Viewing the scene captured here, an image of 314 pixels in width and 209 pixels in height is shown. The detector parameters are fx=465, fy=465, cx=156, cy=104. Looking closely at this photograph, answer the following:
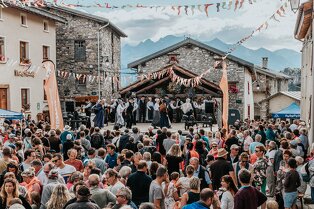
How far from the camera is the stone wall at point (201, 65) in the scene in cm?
3478

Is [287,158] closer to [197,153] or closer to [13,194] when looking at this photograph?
[197,153]

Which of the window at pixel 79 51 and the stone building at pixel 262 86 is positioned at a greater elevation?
the window at pixel 79 51

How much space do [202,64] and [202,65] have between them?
8 cm

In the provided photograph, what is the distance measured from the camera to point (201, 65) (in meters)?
35.8

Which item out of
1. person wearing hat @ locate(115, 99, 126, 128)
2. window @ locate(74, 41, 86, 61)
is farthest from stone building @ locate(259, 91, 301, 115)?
person wearing hat @ locate(115, 99, 126, 128)

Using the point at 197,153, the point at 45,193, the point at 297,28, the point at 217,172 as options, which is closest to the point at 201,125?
the point at 297,28

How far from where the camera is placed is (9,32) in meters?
29.4

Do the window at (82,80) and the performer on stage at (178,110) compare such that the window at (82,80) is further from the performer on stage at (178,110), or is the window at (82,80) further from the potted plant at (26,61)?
the performer on stage at (178,110)

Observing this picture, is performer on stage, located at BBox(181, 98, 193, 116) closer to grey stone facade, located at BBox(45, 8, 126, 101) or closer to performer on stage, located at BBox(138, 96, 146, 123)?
performer on stage, located at BBox(138, 96, 146, 123)

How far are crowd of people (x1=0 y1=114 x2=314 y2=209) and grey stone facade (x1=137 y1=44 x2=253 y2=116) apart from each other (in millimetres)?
20480

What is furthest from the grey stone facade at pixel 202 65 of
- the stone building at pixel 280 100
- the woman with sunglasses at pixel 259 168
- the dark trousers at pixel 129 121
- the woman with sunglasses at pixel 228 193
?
the woman with sunglasses at pixel 228 193

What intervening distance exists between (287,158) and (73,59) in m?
28.7

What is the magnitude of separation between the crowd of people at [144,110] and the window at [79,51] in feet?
27.7

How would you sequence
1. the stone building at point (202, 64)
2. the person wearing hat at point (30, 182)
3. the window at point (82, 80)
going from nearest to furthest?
1. the person wearing hat at point (30, 182)
2. the stone building at point (202, 64)
3. the window at point (82, 80)
